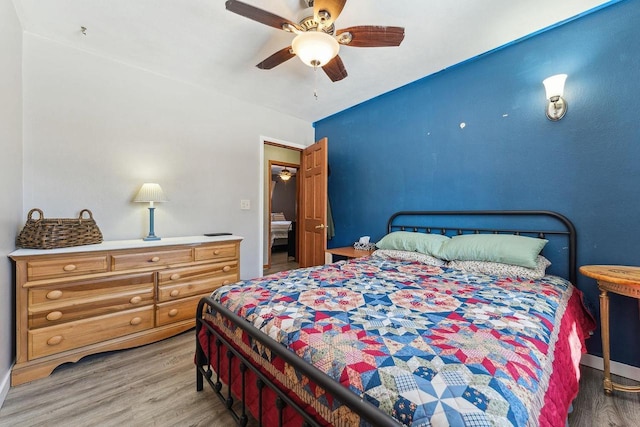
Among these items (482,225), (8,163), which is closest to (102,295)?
(8,163)

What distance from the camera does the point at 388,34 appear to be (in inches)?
69.2

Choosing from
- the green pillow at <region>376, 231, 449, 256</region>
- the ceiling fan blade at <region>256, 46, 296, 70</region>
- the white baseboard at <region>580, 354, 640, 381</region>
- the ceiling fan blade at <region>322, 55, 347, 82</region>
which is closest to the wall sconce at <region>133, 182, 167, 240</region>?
the ceiling fan blade at <region>256, 46, 296, 70</region>

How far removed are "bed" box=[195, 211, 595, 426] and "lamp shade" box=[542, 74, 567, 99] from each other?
3.10 feet

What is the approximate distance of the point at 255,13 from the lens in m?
1.58

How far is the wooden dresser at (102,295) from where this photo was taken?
1791 mm

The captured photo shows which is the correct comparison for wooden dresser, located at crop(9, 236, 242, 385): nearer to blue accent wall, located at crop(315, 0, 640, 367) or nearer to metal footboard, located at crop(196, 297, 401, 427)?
metal footboard, located at crop(196, 297, 401, 427)

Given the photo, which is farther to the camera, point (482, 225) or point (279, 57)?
point (482, 225)

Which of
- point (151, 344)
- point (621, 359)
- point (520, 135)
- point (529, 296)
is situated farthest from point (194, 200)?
point (621, 359)

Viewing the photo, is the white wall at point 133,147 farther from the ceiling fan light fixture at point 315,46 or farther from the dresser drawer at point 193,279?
the ceiling fan light fixture at point 315,46

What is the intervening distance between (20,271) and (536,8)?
402 cm

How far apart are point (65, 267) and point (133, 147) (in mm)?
1288

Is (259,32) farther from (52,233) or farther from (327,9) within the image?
(52,233)

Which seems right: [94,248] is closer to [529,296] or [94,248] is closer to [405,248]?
[405,248]

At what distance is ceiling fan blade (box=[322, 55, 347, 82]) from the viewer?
6.85ft
